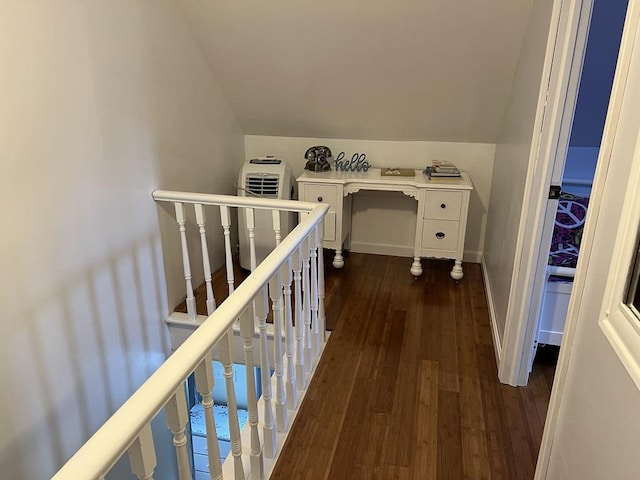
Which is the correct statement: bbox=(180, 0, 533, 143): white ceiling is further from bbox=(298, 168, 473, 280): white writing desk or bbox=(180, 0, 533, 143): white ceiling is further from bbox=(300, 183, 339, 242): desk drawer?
bbox=(300, 183, 339, 242): desk drawer

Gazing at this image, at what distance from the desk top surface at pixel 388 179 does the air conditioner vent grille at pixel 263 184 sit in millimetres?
181

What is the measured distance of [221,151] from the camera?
3.31m

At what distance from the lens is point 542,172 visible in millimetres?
1857

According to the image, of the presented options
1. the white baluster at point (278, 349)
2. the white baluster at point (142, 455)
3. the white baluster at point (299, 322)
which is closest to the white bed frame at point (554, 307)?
the white baluster at point (299, 322)

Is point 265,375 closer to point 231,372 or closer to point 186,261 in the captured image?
point 231,372

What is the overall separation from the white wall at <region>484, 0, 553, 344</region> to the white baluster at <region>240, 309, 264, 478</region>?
1.33m

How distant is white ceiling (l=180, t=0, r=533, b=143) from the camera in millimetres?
2465

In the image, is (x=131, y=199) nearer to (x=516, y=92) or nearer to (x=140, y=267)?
(x=140, y=267)

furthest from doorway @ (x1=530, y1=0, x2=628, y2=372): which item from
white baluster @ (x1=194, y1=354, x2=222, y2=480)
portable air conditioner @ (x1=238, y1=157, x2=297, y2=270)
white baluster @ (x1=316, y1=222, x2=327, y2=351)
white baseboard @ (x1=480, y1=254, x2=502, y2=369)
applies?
portable air conditioner @ (x1=238, y1=157, x2=297, y2=270)

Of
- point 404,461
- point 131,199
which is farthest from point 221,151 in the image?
point 404,461

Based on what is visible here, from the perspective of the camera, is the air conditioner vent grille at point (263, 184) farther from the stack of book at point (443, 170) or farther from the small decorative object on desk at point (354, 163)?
the stack of book at point (443, 170)

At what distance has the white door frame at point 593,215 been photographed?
1.00m

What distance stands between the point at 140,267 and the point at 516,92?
7.42ft

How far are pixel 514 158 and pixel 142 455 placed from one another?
2.21 metres
